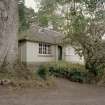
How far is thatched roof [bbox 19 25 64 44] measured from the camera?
22.1 metres

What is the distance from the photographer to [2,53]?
1148cm

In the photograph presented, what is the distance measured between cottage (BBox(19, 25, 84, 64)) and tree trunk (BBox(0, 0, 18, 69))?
9.27 meters

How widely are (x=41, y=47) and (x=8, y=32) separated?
39.0 ft

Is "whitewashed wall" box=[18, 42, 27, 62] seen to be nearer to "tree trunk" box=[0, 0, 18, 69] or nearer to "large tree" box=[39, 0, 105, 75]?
"large tree" box=[39, 0, 105, 75]

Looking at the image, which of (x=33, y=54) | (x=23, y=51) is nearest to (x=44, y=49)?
(x=33, y=54)

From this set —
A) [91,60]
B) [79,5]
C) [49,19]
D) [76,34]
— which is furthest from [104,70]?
[49,19]

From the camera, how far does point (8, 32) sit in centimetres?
1160

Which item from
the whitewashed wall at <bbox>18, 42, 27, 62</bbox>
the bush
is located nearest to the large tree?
the bush

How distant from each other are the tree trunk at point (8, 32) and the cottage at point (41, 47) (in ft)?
30.4

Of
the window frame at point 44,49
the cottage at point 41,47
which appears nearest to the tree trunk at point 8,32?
the cottage at point 41,47

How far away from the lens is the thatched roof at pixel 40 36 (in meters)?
22.1

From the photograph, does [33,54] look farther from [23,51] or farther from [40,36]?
[40,36]

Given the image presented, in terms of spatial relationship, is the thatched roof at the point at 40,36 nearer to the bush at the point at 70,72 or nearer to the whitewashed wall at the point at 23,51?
the whitewashed wall at the point at 23,51

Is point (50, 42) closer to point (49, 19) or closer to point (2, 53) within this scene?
point (49, 19)
